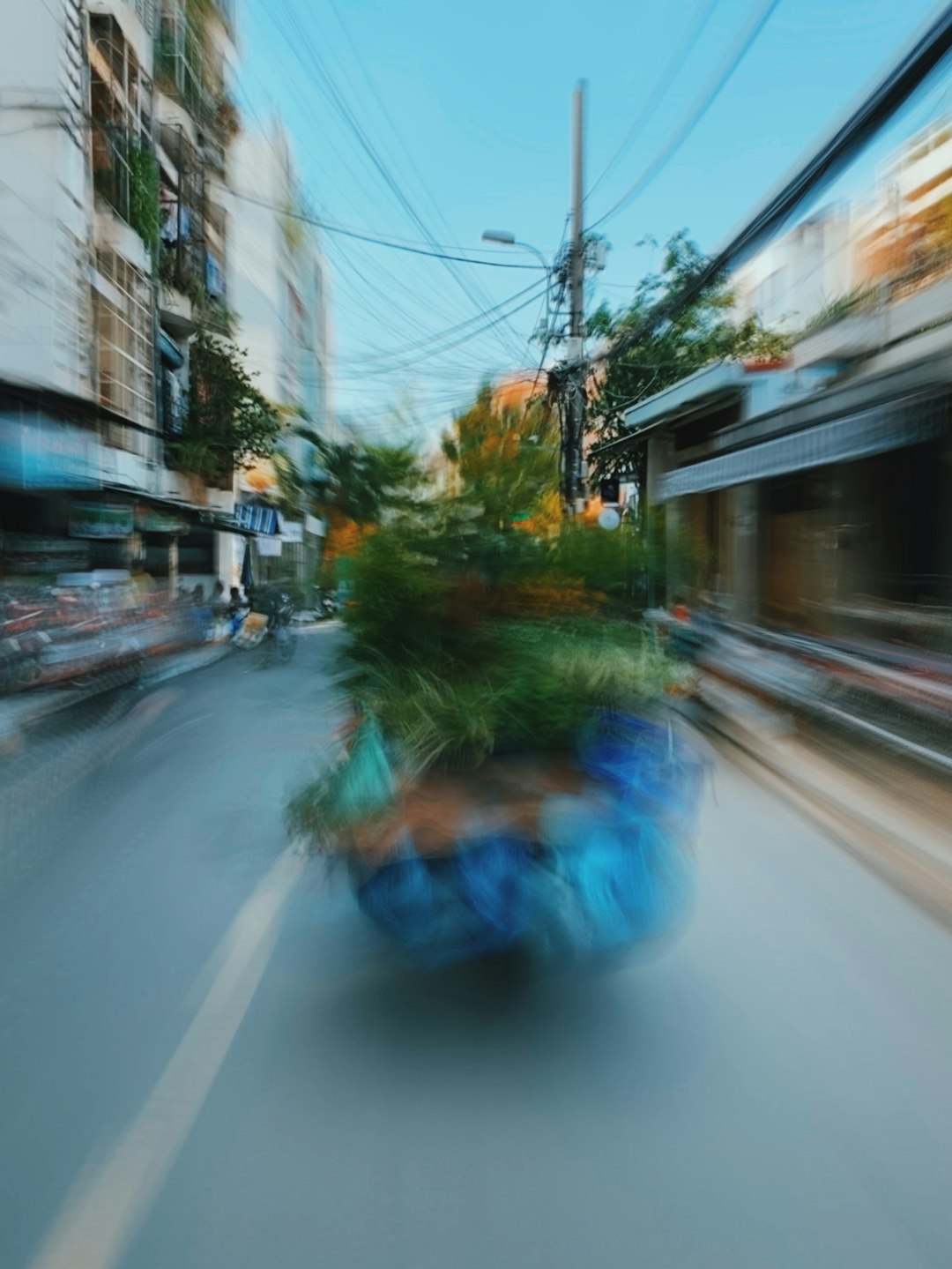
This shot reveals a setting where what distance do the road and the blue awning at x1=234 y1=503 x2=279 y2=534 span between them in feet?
70.0

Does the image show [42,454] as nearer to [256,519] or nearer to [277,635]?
[277,635]

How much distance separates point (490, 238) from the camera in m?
16.5

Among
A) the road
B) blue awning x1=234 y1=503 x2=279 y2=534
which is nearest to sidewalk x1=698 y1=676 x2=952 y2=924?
the road

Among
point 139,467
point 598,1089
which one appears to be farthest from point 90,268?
point 598,1089

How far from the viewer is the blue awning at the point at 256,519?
2523cm

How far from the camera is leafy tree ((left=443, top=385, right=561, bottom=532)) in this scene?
3350mm

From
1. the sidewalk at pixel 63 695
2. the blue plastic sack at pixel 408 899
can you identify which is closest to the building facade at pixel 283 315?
the blue plastic sack at pixel 408 899

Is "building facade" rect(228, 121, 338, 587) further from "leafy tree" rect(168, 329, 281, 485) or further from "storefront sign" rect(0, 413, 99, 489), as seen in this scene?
"storefront sign" rect(0, 413, 99, 489)

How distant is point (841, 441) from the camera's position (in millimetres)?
8023

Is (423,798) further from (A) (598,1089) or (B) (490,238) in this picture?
(B) (490,238)

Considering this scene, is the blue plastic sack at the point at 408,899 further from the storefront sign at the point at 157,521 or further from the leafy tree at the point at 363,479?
the storefront sign at the point at 157,521

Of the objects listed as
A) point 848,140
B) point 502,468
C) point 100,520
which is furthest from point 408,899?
point 100,520

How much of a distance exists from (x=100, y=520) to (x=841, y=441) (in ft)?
37.7

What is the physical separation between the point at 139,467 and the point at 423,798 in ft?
55.9
